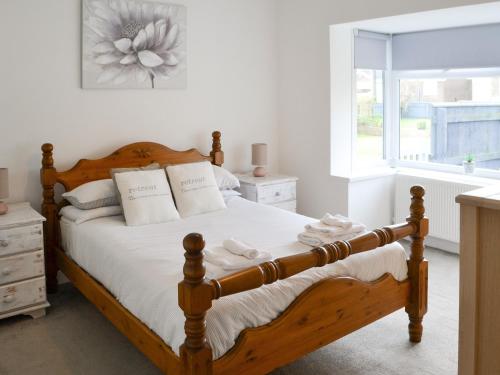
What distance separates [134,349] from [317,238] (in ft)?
3.93

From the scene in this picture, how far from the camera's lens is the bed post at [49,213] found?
3701mm

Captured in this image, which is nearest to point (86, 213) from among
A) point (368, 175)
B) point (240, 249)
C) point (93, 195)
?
point (93, 195)

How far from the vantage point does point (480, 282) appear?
164 cm

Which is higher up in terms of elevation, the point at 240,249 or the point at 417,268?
the point at 240,249

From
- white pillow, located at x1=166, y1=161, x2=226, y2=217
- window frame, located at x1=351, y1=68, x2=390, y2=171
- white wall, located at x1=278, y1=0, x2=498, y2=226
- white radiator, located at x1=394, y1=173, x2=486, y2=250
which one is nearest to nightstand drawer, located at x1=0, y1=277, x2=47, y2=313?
white pillow, located at x1=166, y1=161, x2=226, y2=217

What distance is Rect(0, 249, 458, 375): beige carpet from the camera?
2775mm

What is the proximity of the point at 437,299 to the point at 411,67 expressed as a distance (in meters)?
2.26

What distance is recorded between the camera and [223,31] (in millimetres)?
4660

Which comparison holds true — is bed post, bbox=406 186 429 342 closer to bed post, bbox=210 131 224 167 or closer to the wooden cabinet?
the wooden cabinet

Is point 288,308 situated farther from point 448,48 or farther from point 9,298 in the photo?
point 448,48

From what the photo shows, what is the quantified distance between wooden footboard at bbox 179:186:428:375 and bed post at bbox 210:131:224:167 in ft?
6.64

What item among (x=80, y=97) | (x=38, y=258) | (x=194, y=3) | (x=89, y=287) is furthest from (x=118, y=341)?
(x=194, y=3)

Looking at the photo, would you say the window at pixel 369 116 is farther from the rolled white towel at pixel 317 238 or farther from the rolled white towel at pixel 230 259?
the rolled white towel at pixel 230 259

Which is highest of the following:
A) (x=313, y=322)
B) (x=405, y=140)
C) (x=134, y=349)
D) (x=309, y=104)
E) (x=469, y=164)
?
(x=309, y=104)
